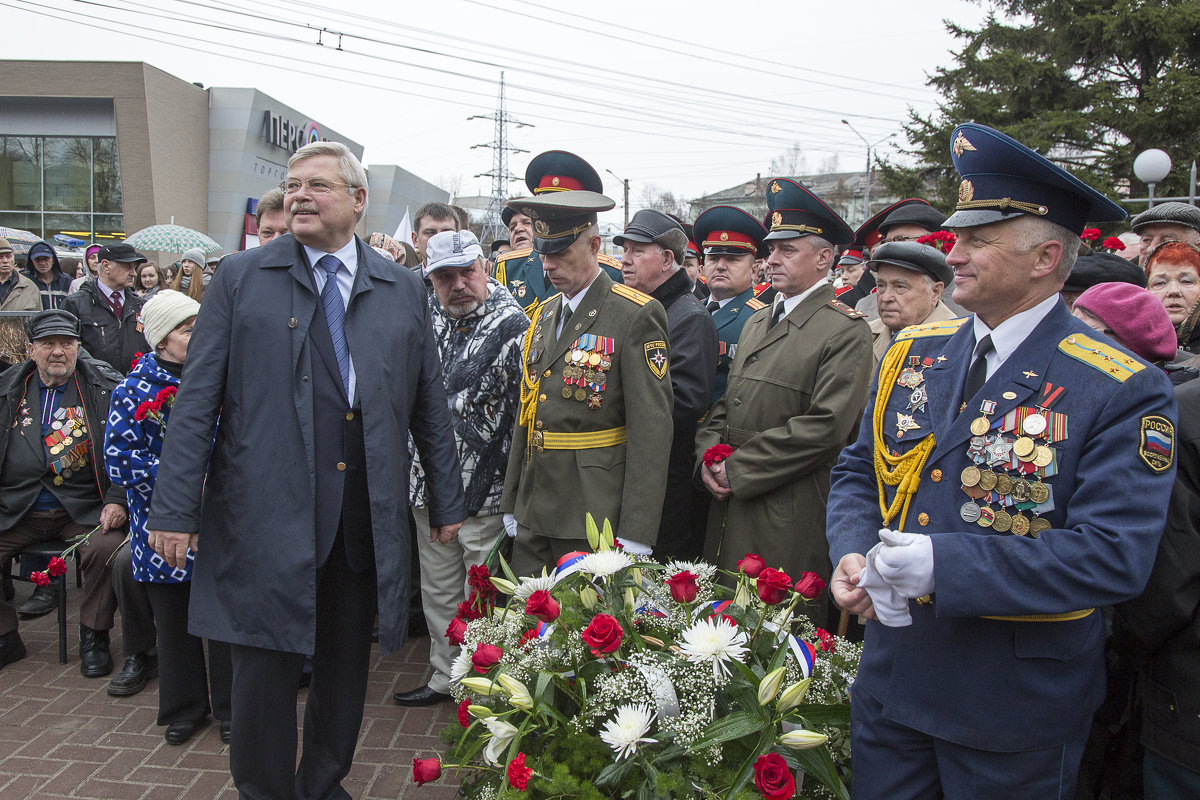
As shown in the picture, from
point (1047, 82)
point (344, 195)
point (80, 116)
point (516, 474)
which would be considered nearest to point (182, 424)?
point (344, 195)

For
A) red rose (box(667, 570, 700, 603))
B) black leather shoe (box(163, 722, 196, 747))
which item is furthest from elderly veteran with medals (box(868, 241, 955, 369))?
black leather shoe (box(163, 722, 196, 747))

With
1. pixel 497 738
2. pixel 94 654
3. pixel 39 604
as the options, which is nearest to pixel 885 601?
pixel 497 738

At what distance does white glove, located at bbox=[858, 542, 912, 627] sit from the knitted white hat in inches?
134

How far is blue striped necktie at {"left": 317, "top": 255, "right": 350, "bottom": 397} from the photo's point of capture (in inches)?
115

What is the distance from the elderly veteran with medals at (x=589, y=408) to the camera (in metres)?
3.33

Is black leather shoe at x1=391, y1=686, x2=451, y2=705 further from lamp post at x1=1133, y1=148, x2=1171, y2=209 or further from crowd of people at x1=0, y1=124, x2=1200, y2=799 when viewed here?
lamp post at x1=1133, y1=148, x2=1171, y2=209

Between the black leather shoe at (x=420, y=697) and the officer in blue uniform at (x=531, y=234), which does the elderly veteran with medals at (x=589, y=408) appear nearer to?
the officer in blue uniform at (x=531, y=234)

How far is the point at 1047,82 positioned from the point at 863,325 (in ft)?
69.5

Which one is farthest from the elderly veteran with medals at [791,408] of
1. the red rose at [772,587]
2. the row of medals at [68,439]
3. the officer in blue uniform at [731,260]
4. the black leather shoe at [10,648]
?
the black leather shoe at [10,648]

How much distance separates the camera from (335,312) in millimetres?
2959

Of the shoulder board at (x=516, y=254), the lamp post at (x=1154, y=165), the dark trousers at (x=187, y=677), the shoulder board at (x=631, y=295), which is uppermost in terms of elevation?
the lamp post at (x=1154, y=165)

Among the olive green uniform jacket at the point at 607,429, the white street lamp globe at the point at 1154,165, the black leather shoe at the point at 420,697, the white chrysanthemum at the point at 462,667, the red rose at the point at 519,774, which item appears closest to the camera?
the red rose at the point at 519,774

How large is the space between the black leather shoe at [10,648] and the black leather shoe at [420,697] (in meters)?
2.24

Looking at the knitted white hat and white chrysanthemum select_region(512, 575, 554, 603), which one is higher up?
the knitted white hat
